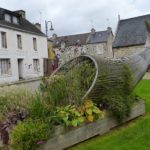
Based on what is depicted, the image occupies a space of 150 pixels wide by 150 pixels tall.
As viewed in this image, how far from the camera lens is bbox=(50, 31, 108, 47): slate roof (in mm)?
62000

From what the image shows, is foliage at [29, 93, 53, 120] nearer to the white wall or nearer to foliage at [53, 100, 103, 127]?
foliage at [53, 100, 103, 127]

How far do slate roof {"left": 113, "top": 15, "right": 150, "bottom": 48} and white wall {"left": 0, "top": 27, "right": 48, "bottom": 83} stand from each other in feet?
33.4

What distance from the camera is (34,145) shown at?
554cm

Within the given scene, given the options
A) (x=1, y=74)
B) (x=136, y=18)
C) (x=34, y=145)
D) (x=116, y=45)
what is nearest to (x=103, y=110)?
(x=34, y=145)

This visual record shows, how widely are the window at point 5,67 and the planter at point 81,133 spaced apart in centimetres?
2335

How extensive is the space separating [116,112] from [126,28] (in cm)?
3654

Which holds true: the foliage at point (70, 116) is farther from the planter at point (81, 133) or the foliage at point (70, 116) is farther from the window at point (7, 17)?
the window at point (7, 17)

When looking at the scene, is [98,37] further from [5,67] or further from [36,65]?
[5,67]

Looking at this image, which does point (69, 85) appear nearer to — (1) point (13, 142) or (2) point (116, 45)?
(1) point (13, 142)

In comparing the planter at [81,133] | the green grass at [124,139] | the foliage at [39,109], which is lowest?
the green grass at [124,139]

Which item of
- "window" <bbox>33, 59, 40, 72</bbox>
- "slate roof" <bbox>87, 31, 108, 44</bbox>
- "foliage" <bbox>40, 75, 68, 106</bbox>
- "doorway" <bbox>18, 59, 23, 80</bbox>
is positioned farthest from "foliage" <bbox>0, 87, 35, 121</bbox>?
"slate roof" <bbox>87, 31, 108, 44</bbox>

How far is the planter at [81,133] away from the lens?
5.83 m

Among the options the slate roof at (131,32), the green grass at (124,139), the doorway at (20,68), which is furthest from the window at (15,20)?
the green grass at (124,139)

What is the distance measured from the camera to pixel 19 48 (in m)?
33.1
